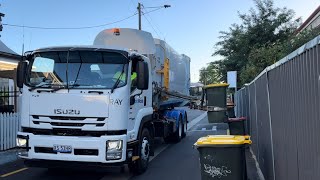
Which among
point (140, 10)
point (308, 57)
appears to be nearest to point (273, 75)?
point (308, 57)

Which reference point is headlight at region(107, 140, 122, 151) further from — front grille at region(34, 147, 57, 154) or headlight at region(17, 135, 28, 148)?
headlight at region(17, 135, 28, 148)

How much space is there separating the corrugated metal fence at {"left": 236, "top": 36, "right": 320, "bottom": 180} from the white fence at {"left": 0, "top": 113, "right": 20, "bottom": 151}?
28.5ft

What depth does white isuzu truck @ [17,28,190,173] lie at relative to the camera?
25.9ft

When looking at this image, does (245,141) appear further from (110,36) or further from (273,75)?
(110,36)

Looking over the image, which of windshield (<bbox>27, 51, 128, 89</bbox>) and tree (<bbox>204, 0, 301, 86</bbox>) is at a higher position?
tree (<bbox>204, 0, 301, 86</bbox>)

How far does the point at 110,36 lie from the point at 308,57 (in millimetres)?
7859

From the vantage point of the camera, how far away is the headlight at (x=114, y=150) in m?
7.84

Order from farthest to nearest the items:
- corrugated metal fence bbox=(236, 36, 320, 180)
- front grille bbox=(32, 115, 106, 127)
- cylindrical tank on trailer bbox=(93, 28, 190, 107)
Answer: cylindrical tank on trailer bbox=(93, 28, 190, 107), front grille bbox=(32, 115, 106, 127), corrugated metal fence bbox=(236, 36, 320, 180)

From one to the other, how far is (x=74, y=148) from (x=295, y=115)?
15.3 feet

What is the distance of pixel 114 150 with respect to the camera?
7.88m

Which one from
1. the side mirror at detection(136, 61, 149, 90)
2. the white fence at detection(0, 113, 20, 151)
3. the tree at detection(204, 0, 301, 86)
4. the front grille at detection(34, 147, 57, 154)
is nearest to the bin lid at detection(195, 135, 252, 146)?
the side mirror at detection(136, 61, 149, 90)

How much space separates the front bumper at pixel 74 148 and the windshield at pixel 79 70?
101 centimetres

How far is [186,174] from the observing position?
30.3 feet

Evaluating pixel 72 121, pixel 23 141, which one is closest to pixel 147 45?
pixel 72 121
